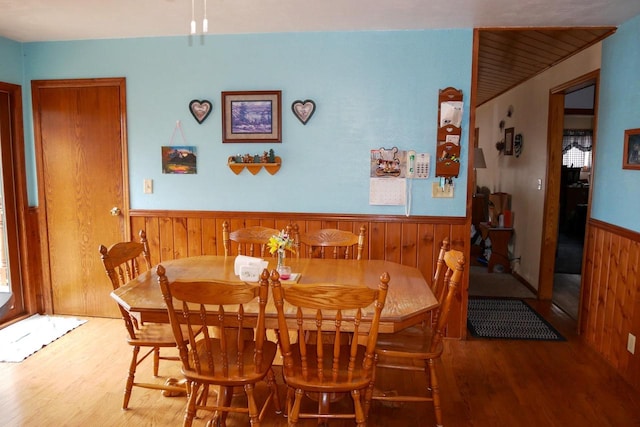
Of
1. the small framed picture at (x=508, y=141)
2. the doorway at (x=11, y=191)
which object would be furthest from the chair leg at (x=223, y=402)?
the small framed picture at (x=508, y=141)

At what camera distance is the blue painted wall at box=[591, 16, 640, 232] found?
299cm

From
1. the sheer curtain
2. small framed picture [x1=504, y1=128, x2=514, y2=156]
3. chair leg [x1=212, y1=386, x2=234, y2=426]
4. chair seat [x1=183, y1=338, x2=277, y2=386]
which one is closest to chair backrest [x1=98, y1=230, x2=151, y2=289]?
chair seat [x1=183, y1=338, x2=277, y2=386]

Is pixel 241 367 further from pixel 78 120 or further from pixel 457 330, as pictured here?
pixel 78 120

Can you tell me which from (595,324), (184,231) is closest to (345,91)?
(184,231)

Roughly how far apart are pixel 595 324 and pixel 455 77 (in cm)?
208

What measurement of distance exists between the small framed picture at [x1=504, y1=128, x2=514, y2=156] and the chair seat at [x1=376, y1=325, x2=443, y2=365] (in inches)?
153

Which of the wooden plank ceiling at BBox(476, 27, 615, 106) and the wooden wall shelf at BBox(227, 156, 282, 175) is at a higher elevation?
the wooden plank ceiling at BBox(476, 27, 615, 106)

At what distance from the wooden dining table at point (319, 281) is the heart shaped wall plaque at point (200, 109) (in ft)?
4.06

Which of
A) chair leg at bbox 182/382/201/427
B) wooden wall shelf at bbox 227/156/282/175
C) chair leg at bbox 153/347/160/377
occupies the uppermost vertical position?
wooden wall shelf at bbox 227/156/282/175

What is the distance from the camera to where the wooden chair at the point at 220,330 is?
192 centimetres

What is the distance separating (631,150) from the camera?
299cm

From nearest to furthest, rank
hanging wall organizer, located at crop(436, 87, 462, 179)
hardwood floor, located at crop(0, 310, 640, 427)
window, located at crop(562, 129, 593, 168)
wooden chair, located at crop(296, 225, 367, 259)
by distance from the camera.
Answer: hardwood floor, located at crop(0, 310, 640, 427) < wooden chair, located at crop(296, 225, 367, 259) < hanging wall organizer, located at crop(436, 87, 462, 179) < window, located at crop(562, 129, 593, 168)

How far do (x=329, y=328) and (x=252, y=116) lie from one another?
2087 mm

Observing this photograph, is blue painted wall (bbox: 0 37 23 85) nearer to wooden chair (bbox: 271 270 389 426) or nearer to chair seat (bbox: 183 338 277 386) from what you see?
chair seat (bbox: 183 338 277 386)
